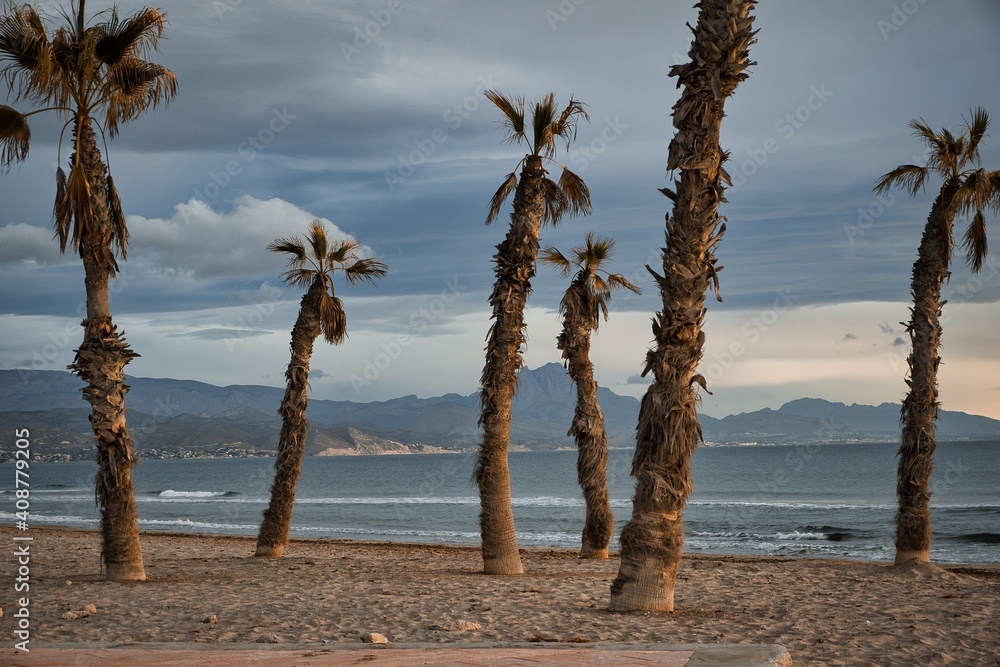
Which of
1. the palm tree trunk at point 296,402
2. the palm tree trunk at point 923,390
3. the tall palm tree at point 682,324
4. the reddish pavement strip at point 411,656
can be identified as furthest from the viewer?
the palm tree trunk at point 296,402

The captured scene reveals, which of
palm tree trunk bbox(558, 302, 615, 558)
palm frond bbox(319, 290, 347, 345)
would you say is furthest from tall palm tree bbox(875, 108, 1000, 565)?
palm frond bbox(319, 290, 347, 345)

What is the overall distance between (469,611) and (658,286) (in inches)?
163

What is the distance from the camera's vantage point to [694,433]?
29.7 ft

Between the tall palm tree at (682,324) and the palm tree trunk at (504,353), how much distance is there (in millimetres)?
4677

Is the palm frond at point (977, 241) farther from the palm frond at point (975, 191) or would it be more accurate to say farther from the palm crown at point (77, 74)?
the palm crown at point (77, 74)

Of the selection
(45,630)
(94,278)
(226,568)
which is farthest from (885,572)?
(94,278)

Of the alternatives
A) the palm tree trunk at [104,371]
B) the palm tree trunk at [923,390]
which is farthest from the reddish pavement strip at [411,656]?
the palm tree trunk at [923,390]

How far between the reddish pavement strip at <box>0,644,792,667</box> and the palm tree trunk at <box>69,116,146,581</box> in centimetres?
647

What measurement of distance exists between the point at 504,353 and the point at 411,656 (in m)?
8.73

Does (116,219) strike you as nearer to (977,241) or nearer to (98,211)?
(98,211)

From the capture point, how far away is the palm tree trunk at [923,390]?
Result: 15.1 metres

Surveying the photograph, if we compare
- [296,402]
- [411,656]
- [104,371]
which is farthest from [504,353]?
[411,656]

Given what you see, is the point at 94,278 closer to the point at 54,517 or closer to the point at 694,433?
the point at 694,433

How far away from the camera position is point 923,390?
15109mm
